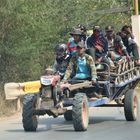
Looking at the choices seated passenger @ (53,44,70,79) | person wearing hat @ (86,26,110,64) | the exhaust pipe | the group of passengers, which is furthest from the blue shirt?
the exhaust pipe

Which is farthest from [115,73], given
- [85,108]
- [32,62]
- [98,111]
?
[32,62]

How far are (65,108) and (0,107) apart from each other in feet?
14.5

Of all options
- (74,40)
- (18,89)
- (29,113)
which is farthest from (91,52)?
(18,89)

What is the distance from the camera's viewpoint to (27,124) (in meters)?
12.9

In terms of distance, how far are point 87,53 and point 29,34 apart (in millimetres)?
4749

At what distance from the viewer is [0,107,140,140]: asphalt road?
478 inches

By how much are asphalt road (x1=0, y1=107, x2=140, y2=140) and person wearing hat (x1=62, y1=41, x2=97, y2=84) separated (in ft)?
3.74

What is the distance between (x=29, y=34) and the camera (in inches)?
732

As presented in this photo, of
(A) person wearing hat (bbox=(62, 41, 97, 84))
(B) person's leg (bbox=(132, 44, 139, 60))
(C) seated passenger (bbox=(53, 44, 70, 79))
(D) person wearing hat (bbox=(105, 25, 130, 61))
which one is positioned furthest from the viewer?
(B) person's leg (bbox=(132, 44, 139, 60))

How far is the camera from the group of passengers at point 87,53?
13867mm

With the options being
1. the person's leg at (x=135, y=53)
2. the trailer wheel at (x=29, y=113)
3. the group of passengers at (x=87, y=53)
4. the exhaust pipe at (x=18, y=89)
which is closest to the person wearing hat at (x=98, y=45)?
the group of passengers at (x=87, y=53)

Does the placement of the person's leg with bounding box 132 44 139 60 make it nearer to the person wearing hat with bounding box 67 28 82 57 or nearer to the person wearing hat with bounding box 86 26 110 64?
the person wearing hat with bounding box 86 26 110 64

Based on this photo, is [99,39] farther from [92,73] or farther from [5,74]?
[5,74]

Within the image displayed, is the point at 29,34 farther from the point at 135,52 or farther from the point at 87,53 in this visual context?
the point at 87,53
